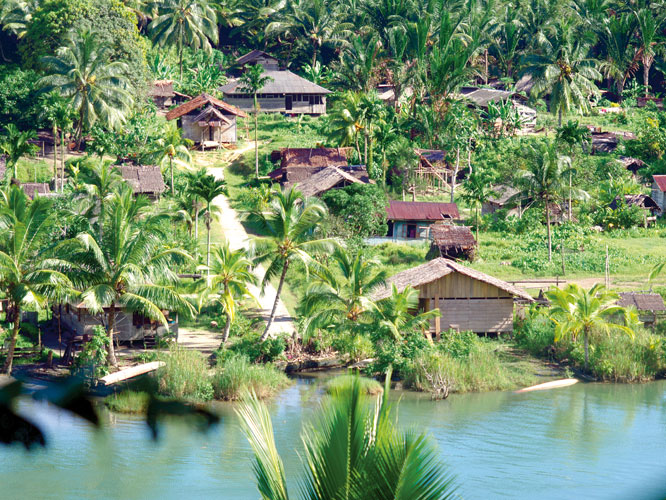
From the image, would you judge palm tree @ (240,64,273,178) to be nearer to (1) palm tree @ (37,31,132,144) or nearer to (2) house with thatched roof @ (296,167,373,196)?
(2) house with thatched roof @ (296,167,373,196)

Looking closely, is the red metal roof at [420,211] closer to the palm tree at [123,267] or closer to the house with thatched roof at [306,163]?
the house with thatched roof at [306,163]

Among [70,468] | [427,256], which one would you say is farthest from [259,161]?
[70,468]

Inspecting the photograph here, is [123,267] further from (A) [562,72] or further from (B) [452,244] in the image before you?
(A) [562,72]

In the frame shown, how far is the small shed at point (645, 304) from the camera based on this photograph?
31.0 m

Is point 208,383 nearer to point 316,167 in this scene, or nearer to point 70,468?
point 70,468

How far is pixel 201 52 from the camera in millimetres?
73750

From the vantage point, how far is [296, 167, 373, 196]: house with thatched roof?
45.3m

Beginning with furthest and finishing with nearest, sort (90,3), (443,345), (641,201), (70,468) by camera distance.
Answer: (90,3) < (641,201) < (443,345) < (70,468)

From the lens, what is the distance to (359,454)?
580cm

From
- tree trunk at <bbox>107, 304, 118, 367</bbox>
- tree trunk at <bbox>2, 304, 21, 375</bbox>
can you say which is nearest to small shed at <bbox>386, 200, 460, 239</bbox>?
tree trunk at <bbox>107, 304, 118, 367</bbox>

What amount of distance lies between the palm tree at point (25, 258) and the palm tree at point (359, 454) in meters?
20.8

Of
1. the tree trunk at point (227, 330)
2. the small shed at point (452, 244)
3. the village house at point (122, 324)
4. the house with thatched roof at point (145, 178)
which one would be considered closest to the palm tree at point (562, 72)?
the small shed at point (452, 244)

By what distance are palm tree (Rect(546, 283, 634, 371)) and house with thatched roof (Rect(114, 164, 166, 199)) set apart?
77.7 feet

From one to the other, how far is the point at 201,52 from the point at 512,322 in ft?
161
